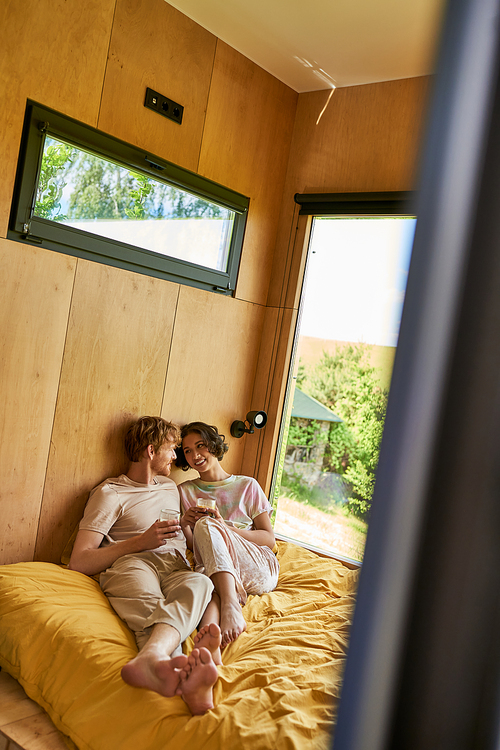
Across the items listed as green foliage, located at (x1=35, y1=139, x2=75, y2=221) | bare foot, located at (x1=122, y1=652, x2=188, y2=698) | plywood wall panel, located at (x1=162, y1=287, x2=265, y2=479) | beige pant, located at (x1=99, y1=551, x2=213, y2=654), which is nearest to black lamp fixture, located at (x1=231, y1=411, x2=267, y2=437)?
plywood wall panel, located at (x1=162, y1=287, x2=265, y2=479)

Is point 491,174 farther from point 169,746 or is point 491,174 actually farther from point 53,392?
point 53,392

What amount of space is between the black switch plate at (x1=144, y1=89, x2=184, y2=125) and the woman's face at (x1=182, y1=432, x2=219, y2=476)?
5.39ft

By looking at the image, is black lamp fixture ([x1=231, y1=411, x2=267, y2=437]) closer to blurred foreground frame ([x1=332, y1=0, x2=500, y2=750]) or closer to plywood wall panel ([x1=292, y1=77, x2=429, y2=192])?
plywood wall panel ([x1=292, y1=77, x2=429, y2=192])

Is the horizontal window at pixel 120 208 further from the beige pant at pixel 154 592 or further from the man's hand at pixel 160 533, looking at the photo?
the beige pant at pixel 154 592

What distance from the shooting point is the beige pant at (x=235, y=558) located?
7.61ft

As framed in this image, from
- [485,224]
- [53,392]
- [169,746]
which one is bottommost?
[169,746]

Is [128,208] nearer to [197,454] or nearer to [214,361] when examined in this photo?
[214,361]

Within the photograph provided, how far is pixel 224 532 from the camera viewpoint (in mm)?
2516

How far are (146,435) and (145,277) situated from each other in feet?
2.60

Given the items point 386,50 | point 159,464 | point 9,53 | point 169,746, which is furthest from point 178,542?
point 386,50

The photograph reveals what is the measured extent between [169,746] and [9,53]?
2.48 metres

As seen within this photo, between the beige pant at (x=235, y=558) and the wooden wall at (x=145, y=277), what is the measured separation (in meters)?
0.68

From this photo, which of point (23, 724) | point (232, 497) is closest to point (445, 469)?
point (23, 724)

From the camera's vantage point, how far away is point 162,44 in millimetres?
2930
